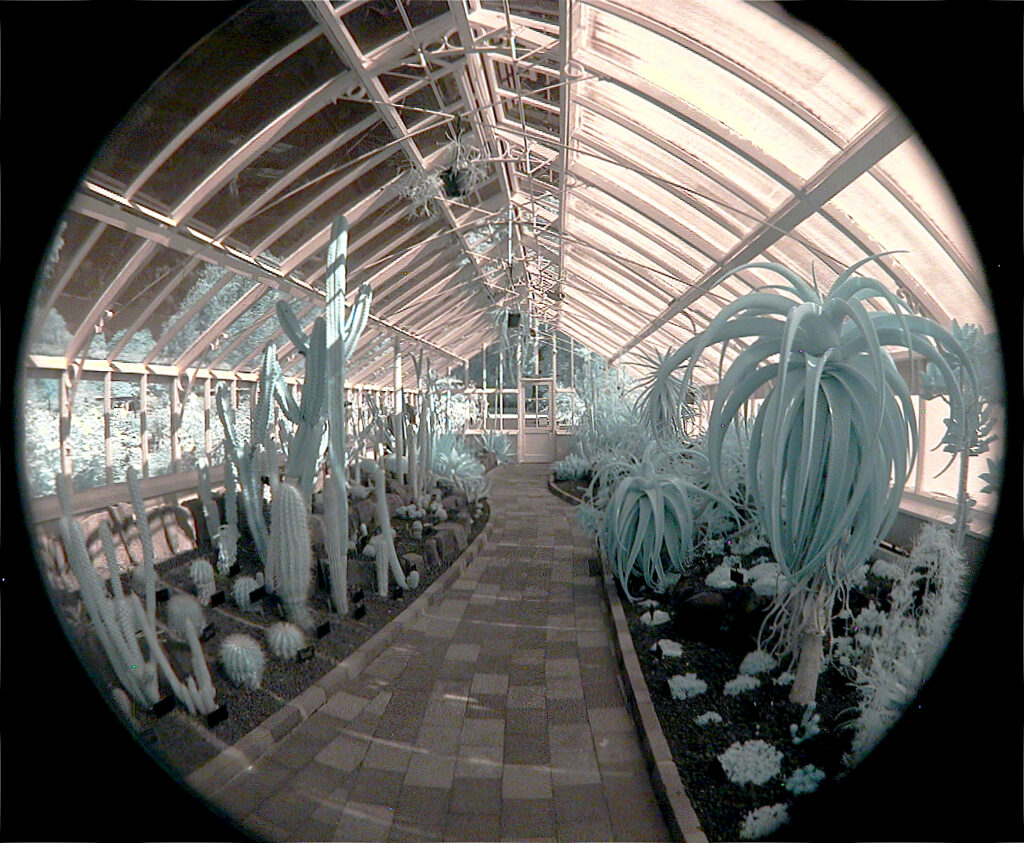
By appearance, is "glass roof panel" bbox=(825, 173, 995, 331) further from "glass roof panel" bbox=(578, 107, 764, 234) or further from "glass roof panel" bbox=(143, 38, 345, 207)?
"glass roof panel" bbox=(143, 38, 345, 207)

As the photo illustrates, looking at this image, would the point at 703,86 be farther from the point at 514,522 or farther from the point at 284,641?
the point at 514,522

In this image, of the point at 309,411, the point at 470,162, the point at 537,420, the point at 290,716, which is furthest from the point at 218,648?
the point at 537,420

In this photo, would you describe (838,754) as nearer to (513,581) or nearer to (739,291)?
(513,581)

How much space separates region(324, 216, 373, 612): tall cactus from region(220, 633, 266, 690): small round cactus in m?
0.81

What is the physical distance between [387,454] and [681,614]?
259 inches

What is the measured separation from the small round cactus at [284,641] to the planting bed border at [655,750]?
170cm

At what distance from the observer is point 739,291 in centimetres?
616

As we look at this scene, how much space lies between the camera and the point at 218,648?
2613 millimetres

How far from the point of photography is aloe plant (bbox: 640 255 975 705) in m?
1.82

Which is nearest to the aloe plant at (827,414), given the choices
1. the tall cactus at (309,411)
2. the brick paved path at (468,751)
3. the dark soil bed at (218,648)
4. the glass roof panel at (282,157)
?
the brick paved path at (468,751)

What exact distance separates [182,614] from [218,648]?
0.78ft

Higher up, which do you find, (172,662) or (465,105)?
(465,105)

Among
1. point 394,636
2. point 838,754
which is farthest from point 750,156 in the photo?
point 394,636

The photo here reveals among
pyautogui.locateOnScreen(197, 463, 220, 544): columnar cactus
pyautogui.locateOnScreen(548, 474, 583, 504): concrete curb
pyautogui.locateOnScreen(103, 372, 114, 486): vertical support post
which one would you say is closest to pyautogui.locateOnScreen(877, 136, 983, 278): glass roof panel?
pyautogui.locateOnScreen(197, 463, 220, 544): columnar cactus
